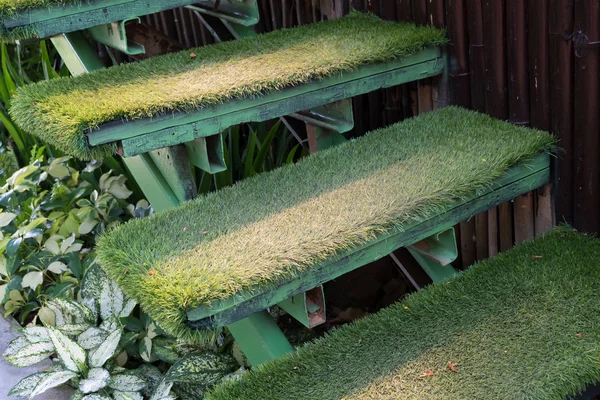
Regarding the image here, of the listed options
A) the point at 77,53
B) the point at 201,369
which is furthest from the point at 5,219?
the point at 201,369

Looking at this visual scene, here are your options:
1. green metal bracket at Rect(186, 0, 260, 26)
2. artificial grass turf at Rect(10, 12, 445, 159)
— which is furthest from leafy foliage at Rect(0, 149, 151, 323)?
green metal bracket at Rect(186, 0, 260, 26)

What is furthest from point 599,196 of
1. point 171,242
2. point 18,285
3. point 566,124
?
point 18,285

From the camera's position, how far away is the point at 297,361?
171 cm

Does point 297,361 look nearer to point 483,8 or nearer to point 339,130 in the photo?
point 339,130

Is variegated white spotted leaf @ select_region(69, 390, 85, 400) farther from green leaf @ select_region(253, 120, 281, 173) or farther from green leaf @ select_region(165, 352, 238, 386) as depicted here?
green leaf @ select_region(253, 120, 281, 173)

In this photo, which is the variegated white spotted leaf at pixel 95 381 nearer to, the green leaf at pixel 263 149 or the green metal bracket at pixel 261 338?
the green metal bracket at pixel 261 338

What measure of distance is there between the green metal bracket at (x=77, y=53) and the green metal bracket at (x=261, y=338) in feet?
3.49

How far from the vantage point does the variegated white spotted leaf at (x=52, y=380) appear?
6.77ft

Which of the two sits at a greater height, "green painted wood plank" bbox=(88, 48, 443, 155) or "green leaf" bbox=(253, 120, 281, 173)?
"green painted wood plank" bbox=(88, 48, 443, 155)

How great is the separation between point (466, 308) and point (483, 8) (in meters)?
0.86

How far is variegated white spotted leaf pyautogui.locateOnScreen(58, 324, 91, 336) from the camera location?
2238 mm

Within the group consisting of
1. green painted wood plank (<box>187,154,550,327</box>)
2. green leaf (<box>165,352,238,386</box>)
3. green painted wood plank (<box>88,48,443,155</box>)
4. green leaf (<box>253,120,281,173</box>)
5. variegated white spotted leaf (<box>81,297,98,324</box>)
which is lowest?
green leaf (<box>165,352,238,386</box>)

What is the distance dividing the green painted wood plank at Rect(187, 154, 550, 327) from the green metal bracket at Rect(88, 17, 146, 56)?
3.41 ft

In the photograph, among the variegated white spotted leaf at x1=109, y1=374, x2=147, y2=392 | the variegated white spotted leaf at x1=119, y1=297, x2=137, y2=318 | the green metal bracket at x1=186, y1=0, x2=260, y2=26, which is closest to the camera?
the variegated white spotted leaf at x1=109, y1=374, x2=147, y2=392
